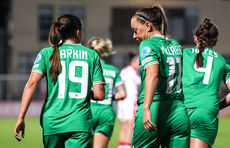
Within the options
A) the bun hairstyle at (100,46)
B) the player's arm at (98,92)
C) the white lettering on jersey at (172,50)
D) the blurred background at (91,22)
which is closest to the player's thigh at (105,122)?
the bun hairstyle at (100,46)

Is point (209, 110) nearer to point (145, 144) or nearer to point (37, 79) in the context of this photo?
point (145, 144)

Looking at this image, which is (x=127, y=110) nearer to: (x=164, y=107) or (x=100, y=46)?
(x=100, y=46)

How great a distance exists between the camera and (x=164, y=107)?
3992 mm

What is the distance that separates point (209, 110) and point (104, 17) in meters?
28.5

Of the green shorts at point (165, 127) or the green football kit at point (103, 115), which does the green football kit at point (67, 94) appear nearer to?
the green shorts at point (165, 127)

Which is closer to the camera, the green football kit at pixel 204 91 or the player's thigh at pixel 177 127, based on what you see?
the player's thigh at pixel 177 127

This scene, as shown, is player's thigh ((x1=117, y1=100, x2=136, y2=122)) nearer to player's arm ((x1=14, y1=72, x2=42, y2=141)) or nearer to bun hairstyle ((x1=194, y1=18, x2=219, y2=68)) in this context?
bun hairstyle ((x1=194, y1=18, x2=219, y2=68))

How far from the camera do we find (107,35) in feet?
109

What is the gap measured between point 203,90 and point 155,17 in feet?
3.70

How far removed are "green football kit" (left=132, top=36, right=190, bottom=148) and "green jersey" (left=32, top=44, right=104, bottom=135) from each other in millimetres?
490

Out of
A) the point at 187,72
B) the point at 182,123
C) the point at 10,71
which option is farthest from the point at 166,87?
the point at 10,71

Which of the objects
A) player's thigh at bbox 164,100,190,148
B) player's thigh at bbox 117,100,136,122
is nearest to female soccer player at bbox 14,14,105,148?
player's thigh at bbox 164,100,190,148

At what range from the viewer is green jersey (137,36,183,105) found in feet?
12.9

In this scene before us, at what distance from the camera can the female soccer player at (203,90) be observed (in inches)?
191
